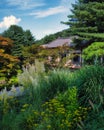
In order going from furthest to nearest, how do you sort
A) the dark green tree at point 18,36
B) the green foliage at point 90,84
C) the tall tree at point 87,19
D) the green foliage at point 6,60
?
the dark green tree at point 18,36 < the tall tree at point 87,19 < the green foliage at point 6,60 < the green foliage at point 90,84

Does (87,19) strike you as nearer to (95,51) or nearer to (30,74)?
(95,51)

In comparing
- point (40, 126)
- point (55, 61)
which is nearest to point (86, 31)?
point (55, 61)

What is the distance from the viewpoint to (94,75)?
8633 millimetres

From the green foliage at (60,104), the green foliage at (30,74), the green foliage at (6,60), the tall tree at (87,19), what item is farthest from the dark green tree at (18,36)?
the green foliage at (60,104)

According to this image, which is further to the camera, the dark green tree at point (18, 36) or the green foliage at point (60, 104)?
the dark green tree at point (18, 36)

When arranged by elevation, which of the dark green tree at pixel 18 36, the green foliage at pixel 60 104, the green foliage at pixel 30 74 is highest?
the dark green tree at pixel 18 36

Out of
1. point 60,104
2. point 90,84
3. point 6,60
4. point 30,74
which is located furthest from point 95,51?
point 60,104

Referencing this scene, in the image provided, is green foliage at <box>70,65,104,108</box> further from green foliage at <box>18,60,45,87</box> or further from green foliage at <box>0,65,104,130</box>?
green foliage at <box>18,60,45,87</box>

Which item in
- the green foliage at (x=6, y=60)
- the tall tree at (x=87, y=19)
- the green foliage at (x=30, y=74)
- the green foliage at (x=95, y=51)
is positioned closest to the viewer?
the green foliage at (x=30, y=74)

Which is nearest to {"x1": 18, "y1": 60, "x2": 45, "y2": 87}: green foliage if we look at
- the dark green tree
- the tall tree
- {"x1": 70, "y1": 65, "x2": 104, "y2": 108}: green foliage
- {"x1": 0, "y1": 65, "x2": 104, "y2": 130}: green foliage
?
{"x1": 0, "y1": 65, "x2": 104, "y2": 130}: green foliage

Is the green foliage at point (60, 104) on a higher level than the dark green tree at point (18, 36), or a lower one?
lower

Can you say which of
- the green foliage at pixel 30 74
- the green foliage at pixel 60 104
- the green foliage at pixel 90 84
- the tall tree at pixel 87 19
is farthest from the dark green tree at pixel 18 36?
the green foliage at pixel 90 84

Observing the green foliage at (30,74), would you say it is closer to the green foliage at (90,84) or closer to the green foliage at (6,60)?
the green foliage at (90,84)

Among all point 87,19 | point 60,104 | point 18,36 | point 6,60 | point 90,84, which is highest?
point 87,19
